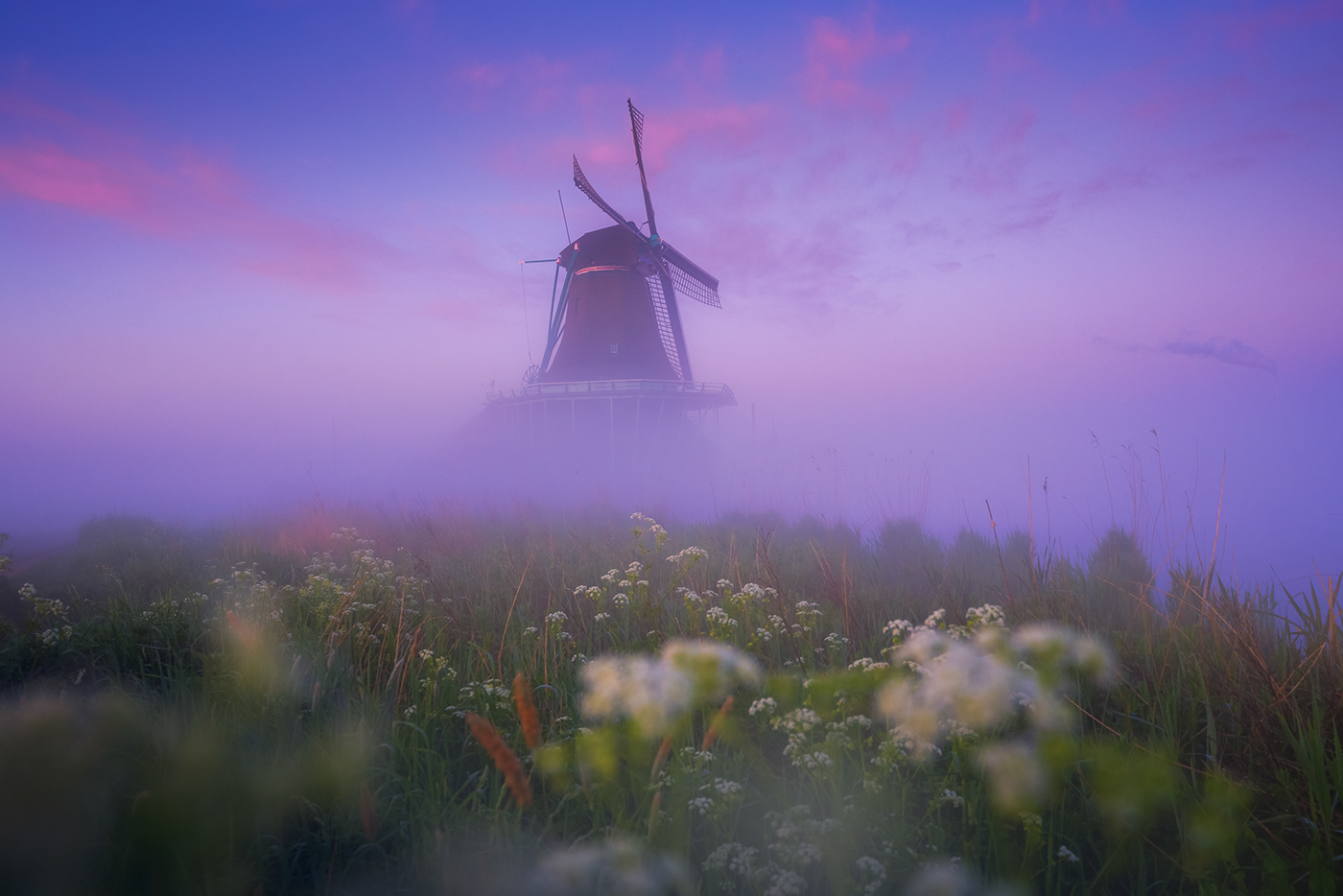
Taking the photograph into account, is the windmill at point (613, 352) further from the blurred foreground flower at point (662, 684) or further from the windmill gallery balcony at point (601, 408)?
the blurred foreground flower at point (662, 684)

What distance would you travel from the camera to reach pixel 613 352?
2723 centimetres

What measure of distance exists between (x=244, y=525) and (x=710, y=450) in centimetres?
2038

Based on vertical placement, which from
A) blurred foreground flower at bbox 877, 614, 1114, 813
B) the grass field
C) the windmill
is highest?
the windmill

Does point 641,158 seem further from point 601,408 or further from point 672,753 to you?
point 672,753

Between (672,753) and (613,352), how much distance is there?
25.4 m

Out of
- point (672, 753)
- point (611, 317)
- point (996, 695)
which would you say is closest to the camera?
point (996, 695)

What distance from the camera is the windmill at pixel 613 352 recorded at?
26047mm

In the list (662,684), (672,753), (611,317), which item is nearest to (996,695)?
(662,684)

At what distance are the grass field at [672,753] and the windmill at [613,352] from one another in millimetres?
21556

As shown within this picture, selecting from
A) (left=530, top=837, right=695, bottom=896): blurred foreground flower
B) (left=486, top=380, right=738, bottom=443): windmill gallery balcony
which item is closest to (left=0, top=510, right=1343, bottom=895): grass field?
(left=530, top=837, right=695, bottom=896): blurred foreground flower

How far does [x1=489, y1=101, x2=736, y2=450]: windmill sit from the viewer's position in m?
26.0

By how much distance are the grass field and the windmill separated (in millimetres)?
21556

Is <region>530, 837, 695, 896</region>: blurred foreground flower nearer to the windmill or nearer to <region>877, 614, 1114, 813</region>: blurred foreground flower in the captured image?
<region>877, 614, 1114, 813</region>: blurred foreground flower

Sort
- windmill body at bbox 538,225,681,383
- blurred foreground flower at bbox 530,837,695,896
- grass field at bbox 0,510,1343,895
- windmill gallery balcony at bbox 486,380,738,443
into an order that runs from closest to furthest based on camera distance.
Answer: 1. blurred foreground flower at bbox 530,837,695,896
2. grass field at bbox 0,510,1343,895
3. windmill gallery balcony at bbox 486,380,738,443
4. windmill body at bbox 538,225,681,383
